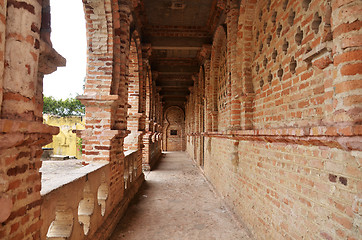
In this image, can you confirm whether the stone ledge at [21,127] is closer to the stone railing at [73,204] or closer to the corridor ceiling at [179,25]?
the stone railing at [73,204]

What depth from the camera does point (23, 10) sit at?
5.47 feet

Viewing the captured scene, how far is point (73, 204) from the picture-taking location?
8.49 ft

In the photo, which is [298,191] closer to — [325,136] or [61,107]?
[325,136]

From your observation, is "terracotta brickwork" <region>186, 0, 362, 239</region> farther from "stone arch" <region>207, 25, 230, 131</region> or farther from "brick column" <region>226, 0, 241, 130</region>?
"stone arch" <region>207, 25, 230, 131</region>

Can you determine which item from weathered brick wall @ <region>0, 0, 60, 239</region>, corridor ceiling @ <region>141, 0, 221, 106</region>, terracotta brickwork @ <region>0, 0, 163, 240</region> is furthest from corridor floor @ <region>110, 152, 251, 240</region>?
corridor ceiling @ <region>141, 0, 221, 106</region>

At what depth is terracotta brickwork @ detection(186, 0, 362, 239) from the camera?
172cm

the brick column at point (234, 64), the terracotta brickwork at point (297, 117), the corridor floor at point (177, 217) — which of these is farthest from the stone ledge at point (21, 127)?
the brick column at point (234, 64)

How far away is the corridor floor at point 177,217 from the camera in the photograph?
3928 millimetres

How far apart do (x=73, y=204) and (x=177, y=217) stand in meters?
2.65

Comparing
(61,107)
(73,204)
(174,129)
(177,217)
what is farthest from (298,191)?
(61,107)

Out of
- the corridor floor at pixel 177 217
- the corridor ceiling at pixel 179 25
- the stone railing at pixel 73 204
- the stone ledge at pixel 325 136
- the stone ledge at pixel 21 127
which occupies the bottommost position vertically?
the corridor floor at pixel 177 217

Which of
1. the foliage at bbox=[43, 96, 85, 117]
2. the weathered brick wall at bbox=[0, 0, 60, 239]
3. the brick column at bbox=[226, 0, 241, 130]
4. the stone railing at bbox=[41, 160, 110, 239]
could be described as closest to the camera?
the weathered brick wall at bbox=[0, 0, 60, 239]

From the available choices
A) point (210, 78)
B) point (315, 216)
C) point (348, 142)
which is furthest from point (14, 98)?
point (210, 78)

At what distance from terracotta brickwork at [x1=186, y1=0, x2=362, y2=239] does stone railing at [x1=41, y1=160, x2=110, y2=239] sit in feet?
7.86
